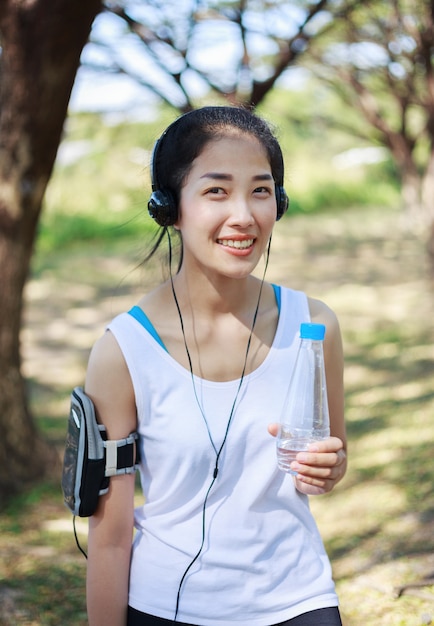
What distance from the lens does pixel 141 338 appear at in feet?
6.44

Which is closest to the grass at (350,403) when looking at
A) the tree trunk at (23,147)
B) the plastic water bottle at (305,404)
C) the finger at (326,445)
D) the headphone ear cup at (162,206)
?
the tree trunk at (23,147)

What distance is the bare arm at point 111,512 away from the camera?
1927mm

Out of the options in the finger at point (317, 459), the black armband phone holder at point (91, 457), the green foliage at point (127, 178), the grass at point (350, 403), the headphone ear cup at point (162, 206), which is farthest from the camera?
the green foliage at point (127, 178)

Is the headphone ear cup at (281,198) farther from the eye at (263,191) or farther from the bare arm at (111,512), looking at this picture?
the bare arm at (111,512)

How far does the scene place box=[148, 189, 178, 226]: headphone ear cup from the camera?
2.02 meters

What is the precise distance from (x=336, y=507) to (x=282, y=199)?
328 centimetres

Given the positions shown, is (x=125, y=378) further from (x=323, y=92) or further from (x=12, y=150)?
(x=323, y=92)

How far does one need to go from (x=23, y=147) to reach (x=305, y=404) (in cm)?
335

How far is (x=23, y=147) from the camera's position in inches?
185

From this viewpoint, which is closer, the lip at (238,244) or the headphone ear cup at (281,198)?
the lip at (238,244)

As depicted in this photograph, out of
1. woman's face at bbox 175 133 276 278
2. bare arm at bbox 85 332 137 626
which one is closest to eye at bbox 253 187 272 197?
woman's face at bbox 175 133 276 278

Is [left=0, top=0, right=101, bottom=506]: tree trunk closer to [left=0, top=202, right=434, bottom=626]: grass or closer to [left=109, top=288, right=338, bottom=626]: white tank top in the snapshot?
[left=0, top=202, right=434, bottom=626]: grass

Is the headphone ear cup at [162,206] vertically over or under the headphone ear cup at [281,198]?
under

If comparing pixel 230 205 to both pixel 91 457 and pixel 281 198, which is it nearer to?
pixel 281 198
